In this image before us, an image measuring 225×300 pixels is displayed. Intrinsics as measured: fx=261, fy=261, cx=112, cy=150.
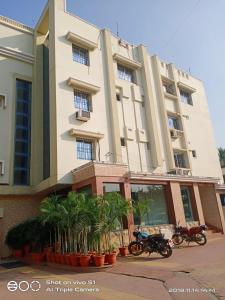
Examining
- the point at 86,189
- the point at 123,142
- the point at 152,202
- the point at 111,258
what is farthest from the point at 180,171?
the point at 111,258

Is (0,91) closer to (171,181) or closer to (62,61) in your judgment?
(62,61)

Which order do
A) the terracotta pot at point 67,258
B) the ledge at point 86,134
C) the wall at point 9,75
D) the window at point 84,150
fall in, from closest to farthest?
the terracotta pot at point 67,258 < the ledge at point 86,134 < the window at point 84,150 < the wall at point 9,75

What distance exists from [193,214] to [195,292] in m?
11.1

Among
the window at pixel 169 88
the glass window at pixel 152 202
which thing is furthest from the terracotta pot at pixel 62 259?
the window at pixel 169 88

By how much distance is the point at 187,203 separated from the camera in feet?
53.9

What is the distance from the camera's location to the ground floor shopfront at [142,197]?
12773 millimetres

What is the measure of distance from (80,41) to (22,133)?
24.0 feet

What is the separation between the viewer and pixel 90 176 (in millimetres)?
12625

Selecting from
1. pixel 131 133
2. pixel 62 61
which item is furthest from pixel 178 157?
pixel 62 61

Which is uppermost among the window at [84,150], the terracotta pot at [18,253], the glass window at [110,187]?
→ the window at [84,150]

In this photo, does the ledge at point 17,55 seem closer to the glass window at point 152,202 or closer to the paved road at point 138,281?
the glass window at point 152,202

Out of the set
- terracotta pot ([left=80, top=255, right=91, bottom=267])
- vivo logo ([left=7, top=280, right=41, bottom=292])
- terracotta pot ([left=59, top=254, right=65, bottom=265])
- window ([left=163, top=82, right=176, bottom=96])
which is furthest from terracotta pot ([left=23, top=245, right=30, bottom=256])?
window ([left=163, top=82, right=176, bottom=96])

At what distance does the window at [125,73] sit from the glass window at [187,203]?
32.0ft

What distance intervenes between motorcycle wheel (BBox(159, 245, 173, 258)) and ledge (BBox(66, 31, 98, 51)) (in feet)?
46.0
